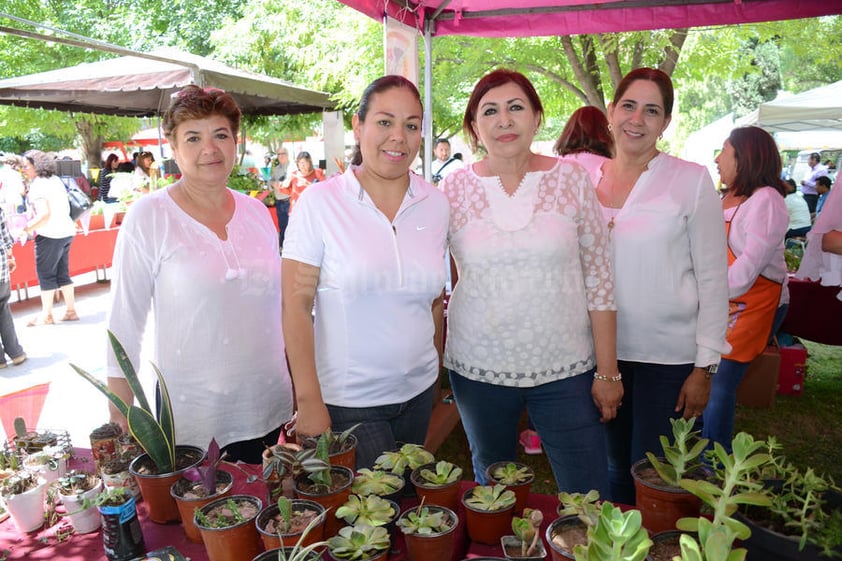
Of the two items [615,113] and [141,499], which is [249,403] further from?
[615,113]

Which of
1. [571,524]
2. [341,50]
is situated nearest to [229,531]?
[571,524]

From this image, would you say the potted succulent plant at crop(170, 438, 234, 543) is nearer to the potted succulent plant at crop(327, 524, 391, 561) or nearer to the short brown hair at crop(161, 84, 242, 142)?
the potted succulent plant at crop(327, 524, 391, 561)

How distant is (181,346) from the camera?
5.97ft

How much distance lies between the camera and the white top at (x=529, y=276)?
5.95 feet

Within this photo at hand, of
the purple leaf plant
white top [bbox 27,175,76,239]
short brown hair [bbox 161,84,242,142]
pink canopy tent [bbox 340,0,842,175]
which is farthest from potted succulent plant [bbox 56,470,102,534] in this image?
white top [bbox 27,175,76,239]

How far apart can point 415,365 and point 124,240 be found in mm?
887

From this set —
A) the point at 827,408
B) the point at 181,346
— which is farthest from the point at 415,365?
the point at 827,408

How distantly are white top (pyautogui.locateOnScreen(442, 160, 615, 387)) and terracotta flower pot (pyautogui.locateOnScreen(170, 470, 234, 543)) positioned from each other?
77cm

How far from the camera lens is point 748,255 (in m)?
2.94

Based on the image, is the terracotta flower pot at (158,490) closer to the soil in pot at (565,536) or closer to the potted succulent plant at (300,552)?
the potted succulent plant at (300,552)

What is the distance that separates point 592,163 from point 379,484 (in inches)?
64.3

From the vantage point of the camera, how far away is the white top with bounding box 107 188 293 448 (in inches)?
71.0

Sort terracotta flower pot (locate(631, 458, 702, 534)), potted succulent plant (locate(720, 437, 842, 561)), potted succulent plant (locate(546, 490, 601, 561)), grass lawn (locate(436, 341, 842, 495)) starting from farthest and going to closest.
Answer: grass lawn (locate(436, 341, 842, 495)), terracotta flower pot (locate(631, 458, 702, 534)), potted succulent plant (locate(546, 490, 601, 561)), potted succulent plant (locate(720, 437, 842, 561))

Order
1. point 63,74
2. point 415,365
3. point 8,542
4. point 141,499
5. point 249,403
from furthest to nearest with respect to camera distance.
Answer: point 63,74 < point 249,403 < point 415,365 < point 141,499 < point 8,542
